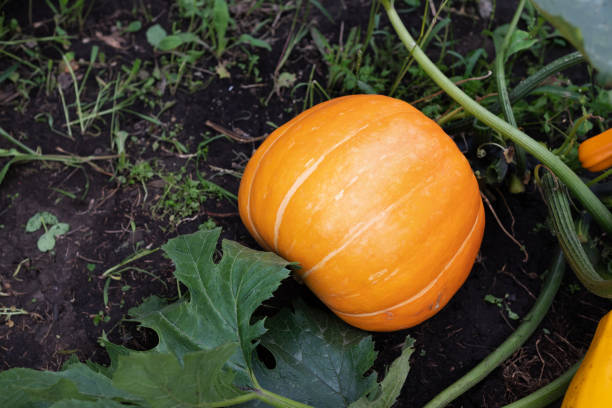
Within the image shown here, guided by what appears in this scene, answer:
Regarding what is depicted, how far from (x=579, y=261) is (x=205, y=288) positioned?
1.15m

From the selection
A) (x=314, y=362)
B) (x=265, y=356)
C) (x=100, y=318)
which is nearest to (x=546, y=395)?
(x=314, y=362)

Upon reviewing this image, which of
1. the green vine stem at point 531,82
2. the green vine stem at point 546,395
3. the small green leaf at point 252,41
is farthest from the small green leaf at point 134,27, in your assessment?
the green vine stem at point 546,395

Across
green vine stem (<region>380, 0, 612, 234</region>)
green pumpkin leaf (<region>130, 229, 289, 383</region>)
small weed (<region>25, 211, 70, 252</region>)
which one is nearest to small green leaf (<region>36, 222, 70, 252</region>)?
small weed (<region>25, 211, 70, 252</region>)

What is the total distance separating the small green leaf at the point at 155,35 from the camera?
2293mm

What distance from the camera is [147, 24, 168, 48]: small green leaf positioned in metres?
2.29

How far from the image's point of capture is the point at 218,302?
1496mm

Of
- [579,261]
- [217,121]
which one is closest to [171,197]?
[217,121]

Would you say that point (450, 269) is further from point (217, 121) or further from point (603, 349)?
point (217, 121)

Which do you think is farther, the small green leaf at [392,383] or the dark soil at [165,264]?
the dark soil at [165,264]

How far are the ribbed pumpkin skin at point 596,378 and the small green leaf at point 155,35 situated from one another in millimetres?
1984

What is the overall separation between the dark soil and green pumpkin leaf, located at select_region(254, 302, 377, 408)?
0.23 m

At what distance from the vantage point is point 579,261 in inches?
64.7

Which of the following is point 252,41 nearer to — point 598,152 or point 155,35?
point 155,35

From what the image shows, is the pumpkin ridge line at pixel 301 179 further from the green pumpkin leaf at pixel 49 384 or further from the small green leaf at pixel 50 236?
the small green leaf at pixel 50 236
